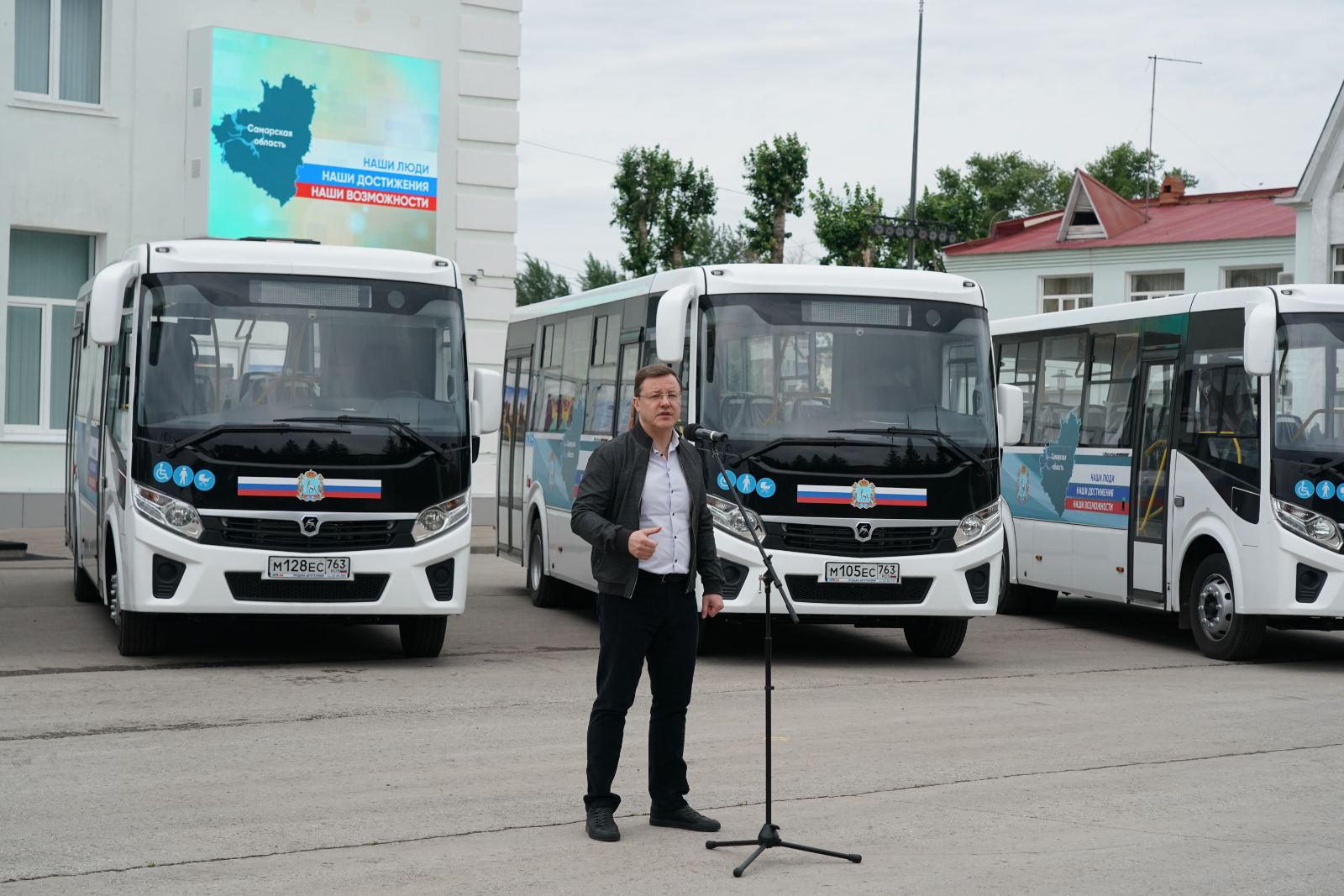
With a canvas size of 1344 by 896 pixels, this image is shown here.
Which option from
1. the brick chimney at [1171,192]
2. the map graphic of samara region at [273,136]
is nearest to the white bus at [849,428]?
the map graphic of samara region at [273,136]

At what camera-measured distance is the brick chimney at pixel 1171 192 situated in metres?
56.6

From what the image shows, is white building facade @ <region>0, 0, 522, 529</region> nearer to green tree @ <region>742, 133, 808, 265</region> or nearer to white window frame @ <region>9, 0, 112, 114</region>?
white window frame @ <region>9, 0, 112, 114</region>

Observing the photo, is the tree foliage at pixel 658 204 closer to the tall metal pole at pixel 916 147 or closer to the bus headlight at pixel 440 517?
the tall metal pole at pixel 916 147

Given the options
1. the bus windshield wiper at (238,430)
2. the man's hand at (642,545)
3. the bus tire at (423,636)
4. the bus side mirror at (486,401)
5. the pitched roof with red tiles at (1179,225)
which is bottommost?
the bus tire at (423,636)

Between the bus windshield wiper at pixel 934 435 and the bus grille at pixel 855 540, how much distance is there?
52cm

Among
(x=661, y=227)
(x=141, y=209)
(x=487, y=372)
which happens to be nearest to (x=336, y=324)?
(x=487, y=372)

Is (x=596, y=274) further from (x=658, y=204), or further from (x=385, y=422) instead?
(x=385, y=422)

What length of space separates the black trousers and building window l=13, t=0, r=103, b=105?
774 inches

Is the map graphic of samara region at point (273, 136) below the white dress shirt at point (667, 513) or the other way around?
the other way around

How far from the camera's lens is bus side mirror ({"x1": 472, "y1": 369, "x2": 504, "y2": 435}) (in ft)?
40.8

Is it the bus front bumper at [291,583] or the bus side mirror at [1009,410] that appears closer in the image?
the bus front bumper at [291,583]

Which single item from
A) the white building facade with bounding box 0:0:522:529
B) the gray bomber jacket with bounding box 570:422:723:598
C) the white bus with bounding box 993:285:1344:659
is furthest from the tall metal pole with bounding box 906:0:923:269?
the gray bomber jacket with bounding box 570:422:723:598

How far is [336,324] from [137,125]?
1410 centimetres

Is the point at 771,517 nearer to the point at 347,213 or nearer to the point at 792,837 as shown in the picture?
the point at 792,837
